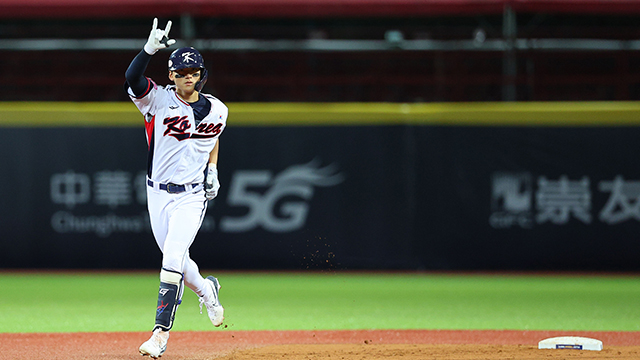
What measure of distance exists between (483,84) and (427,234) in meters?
3.72

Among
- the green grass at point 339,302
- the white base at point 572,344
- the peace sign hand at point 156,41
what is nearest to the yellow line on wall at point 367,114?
the green grass at point 339,302

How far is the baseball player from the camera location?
4.79 m

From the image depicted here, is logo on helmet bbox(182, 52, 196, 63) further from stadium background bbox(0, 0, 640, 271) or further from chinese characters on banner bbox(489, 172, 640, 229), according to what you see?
chinese characters on banner bbox(489, 172, 640, 229)

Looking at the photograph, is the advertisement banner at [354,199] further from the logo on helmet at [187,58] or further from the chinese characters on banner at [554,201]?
the logo on helmet at [187,58]

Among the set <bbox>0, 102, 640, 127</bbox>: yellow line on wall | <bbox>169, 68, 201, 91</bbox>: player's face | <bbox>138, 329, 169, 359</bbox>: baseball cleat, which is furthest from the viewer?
<bbox>0, 102, 640, 127</bbox>: yellow line on wall

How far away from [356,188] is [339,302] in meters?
2.72

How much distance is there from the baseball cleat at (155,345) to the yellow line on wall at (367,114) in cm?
605

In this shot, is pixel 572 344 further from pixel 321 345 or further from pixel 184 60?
pixel 184 60

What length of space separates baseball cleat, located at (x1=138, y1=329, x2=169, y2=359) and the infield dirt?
29 cm

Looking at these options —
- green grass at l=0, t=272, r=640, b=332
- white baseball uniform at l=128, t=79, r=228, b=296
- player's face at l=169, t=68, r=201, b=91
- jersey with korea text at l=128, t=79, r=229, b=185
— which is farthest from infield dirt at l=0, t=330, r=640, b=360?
player's face at l=169, t=68, r=201, b=91

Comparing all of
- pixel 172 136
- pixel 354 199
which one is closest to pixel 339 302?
pixel 354 199

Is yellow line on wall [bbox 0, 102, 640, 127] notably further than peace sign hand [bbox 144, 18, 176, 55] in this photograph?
Yes

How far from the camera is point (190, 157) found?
4.99 meters

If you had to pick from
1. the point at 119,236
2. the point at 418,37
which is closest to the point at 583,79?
the point at 418,37
